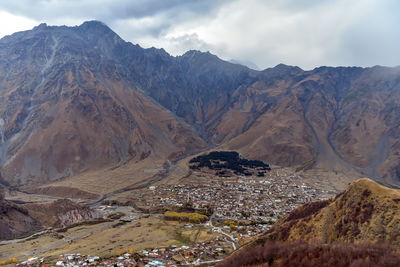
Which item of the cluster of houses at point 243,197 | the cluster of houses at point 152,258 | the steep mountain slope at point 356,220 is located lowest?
the cluster of houses at point 243,197

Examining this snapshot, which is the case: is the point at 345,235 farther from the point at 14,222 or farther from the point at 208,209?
the point at 14,222

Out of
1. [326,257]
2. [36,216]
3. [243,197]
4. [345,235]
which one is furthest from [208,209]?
Result: [326,257]

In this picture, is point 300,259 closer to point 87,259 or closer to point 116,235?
point 87,259

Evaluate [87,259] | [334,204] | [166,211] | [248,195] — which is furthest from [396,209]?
[248,195]

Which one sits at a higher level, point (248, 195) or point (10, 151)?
point (10, 151)

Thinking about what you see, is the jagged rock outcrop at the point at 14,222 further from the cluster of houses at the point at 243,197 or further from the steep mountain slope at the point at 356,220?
the steep mountain slope at the point at 356,220

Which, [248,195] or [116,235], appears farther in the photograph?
[248,195]

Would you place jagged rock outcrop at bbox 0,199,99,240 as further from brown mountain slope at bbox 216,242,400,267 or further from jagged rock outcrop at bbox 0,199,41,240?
brown mountain slope at bbox 216,242,400,267

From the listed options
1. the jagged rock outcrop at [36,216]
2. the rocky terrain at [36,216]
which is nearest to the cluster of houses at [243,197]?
the jagged rock outcrop at [36,216]

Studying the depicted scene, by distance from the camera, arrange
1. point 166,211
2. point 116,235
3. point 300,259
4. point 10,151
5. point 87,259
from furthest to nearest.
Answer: point 10,151
point 166,211
point 116,235
point 87,259
point 300,259
